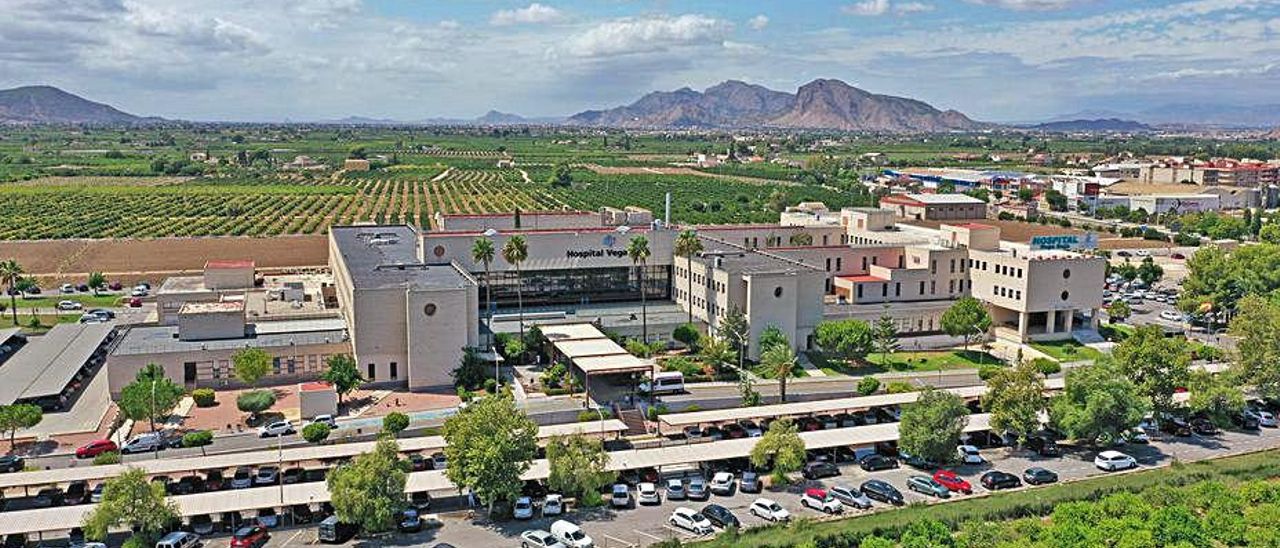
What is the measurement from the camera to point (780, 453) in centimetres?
4106

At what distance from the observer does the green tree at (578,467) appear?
1501 inches

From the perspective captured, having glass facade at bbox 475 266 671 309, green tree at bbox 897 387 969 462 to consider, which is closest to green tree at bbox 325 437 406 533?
green tree at bbox 897 387 969 462

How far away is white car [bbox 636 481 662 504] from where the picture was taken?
3891 cm

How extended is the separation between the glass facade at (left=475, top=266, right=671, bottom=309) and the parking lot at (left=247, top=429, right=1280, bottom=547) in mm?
30178

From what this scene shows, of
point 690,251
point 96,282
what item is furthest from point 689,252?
point 96,282

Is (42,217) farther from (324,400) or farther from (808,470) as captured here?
(808,470)

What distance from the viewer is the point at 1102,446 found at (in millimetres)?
46469

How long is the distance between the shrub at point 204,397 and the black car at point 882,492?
32.7 m

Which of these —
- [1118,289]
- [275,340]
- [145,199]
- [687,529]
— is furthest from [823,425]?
[145,199]

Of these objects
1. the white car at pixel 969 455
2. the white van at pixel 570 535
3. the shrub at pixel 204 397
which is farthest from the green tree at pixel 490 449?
the white car at pixel 969 455

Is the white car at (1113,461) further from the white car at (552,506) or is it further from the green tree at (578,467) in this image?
the white car at (552,506)

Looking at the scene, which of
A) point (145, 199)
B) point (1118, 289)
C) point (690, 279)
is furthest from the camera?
point (145, 199)

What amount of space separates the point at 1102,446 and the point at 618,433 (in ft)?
73.4

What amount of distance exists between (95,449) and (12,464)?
304cm
